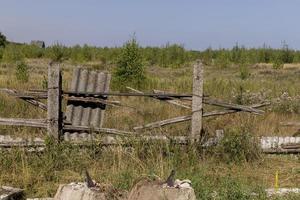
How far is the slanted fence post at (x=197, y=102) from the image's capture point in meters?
7.78

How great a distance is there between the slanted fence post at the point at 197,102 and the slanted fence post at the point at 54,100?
74.5 inches

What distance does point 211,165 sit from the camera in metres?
7.49

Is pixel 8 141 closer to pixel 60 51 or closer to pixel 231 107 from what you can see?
pixel 231 107

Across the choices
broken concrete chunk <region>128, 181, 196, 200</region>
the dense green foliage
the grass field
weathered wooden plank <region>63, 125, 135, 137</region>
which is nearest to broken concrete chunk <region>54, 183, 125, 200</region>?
broken concrete chunk <region>128, 181, 196, 200</region>

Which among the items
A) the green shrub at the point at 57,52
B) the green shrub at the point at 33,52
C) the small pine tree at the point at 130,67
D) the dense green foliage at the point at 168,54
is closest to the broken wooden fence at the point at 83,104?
the small pine tree at the point at 130,67

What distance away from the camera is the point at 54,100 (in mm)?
7617

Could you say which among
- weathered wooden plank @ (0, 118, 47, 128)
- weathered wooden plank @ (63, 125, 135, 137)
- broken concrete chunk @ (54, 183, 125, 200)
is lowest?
broken concrete chunk @ (54, 183, 125, 200)

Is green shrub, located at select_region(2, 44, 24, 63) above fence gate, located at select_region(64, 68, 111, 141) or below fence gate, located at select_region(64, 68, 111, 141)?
above

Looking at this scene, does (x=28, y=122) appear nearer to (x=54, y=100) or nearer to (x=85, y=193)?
(x=54, y=100)

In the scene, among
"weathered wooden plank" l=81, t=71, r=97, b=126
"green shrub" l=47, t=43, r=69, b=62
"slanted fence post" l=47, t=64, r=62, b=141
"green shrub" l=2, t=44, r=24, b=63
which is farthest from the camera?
"green shrub" l=47, t=43, r=69, b=62

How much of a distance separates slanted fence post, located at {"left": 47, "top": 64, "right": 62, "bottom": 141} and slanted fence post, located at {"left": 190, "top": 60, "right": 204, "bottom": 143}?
6.21 feet

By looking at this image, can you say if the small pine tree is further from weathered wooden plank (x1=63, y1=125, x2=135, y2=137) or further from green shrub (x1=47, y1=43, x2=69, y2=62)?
green shrub (x1=47, y1=43, x2=69, y2=62)

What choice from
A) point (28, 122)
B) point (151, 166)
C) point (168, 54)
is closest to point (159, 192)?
point (151, 166)

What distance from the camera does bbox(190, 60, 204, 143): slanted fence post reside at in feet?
25.5
